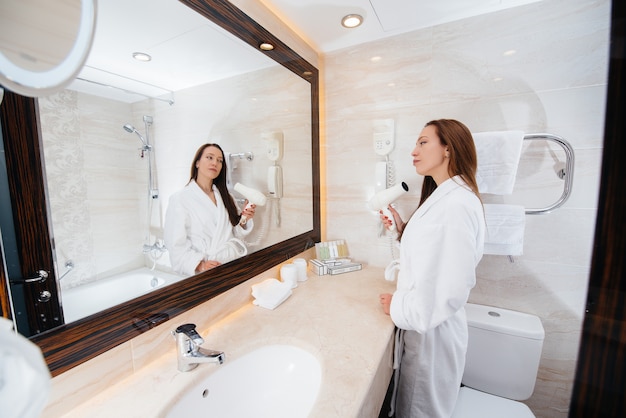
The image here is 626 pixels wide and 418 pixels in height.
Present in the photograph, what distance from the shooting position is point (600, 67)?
1.06m

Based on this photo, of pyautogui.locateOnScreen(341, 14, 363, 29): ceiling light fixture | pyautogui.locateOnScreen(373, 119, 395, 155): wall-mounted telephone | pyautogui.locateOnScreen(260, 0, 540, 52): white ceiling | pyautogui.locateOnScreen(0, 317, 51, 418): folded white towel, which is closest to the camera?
pyautogui.locateOnScreen(0, 317, 51, 418): folded white towel

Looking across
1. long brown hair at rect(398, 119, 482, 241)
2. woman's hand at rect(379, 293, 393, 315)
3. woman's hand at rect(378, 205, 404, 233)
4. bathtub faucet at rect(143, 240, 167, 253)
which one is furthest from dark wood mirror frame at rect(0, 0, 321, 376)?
long brown hair at rect(398, 119, 482, 241)

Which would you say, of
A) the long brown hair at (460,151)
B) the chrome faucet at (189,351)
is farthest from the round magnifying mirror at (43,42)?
the long brown hair at (460,151)

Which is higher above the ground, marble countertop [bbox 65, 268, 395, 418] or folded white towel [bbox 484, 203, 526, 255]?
folded white towel [bbox 484, 203, 526, 255]

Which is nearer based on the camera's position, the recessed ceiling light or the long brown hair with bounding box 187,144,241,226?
the recessed ceiling light

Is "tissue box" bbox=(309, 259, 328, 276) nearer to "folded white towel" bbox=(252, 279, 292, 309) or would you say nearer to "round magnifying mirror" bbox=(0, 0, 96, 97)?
"folded white towel" bbox=(252, 279, 292, 309)

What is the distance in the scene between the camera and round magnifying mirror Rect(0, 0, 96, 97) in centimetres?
26

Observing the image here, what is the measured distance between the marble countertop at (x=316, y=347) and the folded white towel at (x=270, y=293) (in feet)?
0.08

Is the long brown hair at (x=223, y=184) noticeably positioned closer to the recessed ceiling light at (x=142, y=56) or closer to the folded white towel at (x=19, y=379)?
the recessed ceiling light at (x=142, y=56)

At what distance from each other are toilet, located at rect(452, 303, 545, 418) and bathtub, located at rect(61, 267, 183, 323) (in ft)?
4.02

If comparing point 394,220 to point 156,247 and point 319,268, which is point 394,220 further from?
point 156,247

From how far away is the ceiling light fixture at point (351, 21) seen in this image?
1.29m

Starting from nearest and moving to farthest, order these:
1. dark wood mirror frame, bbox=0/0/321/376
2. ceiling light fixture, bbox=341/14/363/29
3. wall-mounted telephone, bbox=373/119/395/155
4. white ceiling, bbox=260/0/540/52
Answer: dark wood mirror frame, bbox=0/0/321/376 → white ceiling, bbox=260/0/540/52 → ceiling light fixture, bbox=341/14/363/29 → wall-mounted telephone, bbox=373/119/395/155

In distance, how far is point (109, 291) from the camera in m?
0.67
